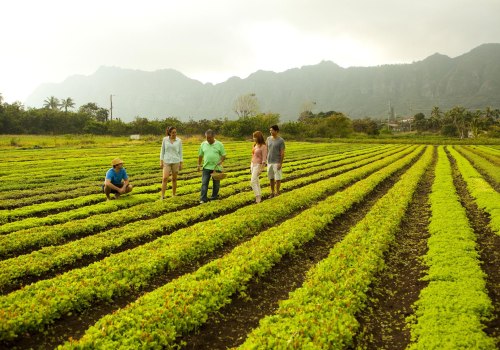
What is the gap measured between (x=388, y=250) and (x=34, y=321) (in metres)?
8.70

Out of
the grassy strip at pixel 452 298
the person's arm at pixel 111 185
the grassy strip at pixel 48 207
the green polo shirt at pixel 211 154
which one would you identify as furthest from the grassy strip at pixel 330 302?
the grassy strip at pixel 48 207

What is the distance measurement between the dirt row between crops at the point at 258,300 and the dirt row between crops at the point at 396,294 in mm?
1681

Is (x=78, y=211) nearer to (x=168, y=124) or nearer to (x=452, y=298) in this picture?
(x=452, y=298)

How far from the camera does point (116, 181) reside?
1648 cm

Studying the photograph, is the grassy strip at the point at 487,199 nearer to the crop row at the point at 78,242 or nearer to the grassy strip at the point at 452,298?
the grassy strip at the point at 452,298

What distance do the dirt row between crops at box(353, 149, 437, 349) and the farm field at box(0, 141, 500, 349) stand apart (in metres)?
0.03

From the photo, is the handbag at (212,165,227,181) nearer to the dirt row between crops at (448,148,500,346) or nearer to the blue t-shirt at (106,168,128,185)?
the blue t-shirt at (106,168,128,185)

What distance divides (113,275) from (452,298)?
273 inches

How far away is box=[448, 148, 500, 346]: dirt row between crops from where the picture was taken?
265 inches

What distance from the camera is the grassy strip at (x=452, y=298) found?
5980 millimetres

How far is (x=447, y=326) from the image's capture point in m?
6.32

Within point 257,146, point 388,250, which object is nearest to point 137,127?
point 257,146

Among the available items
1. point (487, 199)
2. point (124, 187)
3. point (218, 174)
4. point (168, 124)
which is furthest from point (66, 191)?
point (168, 124)

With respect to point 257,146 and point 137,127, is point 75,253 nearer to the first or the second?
point 257,146
